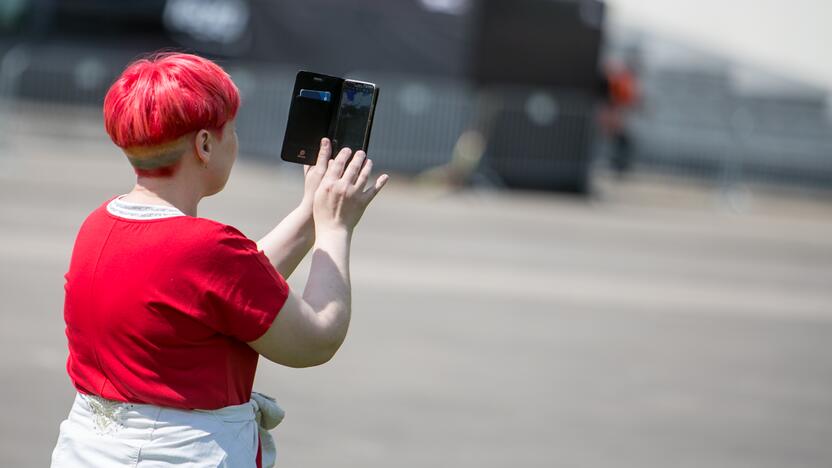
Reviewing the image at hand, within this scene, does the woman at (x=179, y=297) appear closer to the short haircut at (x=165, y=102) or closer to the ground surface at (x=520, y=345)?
the short haircut at (x=165, y=102)

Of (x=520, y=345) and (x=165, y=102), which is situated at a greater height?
(x=165, y=102)

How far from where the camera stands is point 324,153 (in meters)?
2.21

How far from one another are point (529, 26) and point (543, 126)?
161cm

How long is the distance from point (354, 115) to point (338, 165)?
0.14 m

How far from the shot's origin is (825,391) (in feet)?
22.3

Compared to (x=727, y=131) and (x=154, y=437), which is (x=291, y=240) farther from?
(x=727, y=131)

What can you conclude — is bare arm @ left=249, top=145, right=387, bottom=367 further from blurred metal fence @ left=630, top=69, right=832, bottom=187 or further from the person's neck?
blurred metal fence @ left=630, top=69, right=832, bottom=187

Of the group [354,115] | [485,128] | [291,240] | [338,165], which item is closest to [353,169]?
[338,165]

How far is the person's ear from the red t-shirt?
0.40 ft

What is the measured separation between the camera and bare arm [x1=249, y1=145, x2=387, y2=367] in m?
2.02

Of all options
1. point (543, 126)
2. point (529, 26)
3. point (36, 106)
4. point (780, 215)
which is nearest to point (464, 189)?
point (543, 126)

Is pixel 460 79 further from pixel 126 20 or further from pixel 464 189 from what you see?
pixel 126 20

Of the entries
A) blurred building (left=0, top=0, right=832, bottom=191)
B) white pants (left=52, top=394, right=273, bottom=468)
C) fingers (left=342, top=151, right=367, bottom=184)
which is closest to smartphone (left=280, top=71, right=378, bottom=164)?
fingers (left=342, top=151, right=367, bottom=184)

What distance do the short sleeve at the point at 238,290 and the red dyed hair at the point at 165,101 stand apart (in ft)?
0.69
